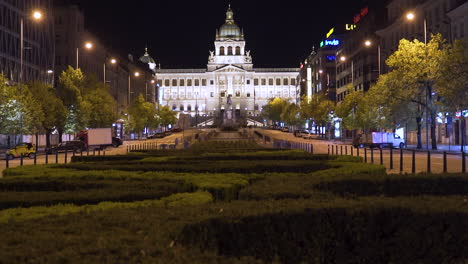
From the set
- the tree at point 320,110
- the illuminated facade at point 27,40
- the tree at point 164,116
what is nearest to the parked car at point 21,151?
Result: the illuminated facade at point 27,40

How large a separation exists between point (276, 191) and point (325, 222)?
303 cm

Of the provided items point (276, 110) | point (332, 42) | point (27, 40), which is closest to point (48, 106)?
point (27, 40)

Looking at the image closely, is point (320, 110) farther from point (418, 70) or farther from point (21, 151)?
point (21, 151)

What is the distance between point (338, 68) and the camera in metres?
124

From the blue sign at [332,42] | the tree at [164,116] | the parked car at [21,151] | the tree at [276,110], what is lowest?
the parked car at [21,151]

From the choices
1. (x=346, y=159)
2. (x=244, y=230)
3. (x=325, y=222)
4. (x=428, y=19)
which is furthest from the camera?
(x=428, y=19)

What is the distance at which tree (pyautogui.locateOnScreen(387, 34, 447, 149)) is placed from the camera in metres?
51.3

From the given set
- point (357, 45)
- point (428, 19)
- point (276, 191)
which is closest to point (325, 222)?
point (276, 191)

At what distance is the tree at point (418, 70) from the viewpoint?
168ft

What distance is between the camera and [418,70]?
171 ft

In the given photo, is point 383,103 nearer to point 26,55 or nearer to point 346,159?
point 346,159

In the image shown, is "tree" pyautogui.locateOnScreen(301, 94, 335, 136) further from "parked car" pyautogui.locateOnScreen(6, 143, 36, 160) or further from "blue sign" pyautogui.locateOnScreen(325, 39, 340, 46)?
"parked car" pyautogui.locateOnScreen(6, 143, 36, 160)

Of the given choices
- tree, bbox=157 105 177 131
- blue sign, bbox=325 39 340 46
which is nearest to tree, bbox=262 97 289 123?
blue sign, bbox=325 39 340 46

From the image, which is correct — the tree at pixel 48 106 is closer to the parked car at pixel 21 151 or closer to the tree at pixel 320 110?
the parked car at pixel 21 151
